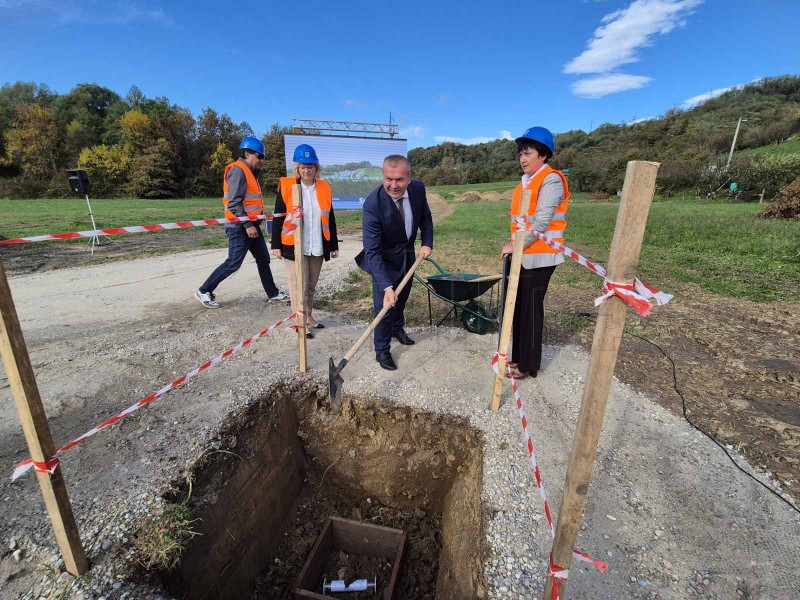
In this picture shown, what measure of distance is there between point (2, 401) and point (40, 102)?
66749mm

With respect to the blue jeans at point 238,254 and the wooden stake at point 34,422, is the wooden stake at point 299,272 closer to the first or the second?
the blue jeans at point 238,254

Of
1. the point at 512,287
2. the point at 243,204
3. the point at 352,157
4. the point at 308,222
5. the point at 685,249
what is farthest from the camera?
the point at 352,157

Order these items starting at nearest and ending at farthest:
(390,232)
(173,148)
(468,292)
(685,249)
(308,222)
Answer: (390,232)
(308,222)
(468,292)
(685,249)
(173,148)

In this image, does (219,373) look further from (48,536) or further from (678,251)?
(678,251)

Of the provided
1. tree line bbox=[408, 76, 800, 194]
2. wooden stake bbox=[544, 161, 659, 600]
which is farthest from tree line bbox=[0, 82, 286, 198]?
wooden stake bbox=[544, 161, 659, 600]

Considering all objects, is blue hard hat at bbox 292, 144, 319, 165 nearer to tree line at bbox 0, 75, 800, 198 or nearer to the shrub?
the shrub

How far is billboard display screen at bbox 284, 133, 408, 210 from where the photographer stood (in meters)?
21.8

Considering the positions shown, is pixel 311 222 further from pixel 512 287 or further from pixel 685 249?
pixel 685 249

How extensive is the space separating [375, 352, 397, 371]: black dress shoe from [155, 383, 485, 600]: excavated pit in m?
0.56

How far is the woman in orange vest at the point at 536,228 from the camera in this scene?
123 inches

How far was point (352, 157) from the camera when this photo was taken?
73.5 feet

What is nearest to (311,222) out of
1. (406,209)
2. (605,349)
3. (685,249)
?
(406,209)

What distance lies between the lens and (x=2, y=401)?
11.4 ft

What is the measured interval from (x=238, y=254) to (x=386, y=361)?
2.69 meters
